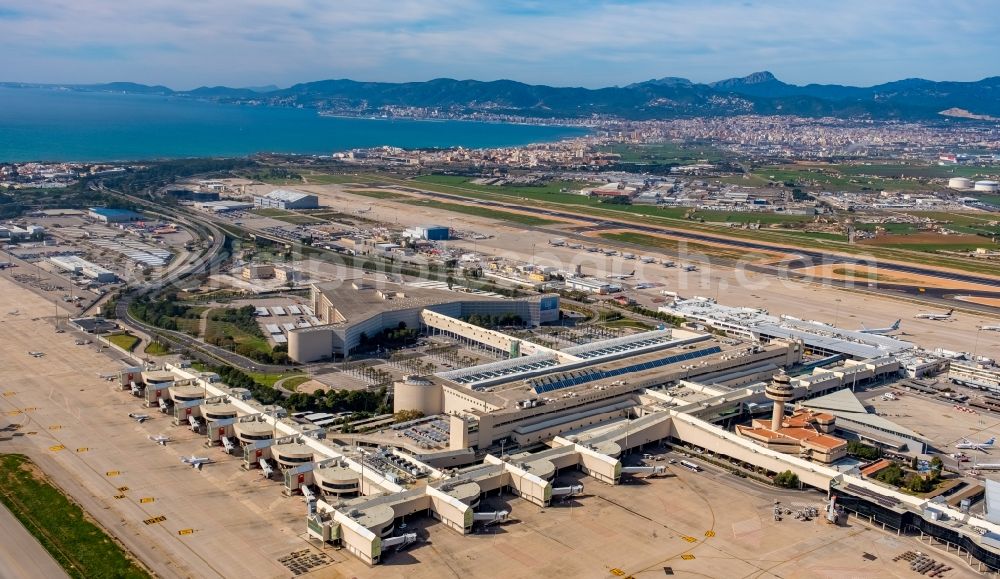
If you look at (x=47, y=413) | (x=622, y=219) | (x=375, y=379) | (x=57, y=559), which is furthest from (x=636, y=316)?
(x=622, y=219)

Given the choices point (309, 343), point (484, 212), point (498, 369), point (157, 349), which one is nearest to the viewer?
point (498, 369)

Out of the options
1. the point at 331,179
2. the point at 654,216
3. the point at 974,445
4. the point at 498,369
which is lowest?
the point at 974,445

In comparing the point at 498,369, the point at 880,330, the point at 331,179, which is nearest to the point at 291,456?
the point at 498,369

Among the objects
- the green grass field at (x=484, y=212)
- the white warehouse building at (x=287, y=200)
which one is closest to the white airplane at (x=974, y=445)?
the green grass field at (x=484, y=212)

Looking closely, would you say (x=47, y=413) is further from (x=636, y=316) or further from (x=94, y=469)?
(x=636, y=316)

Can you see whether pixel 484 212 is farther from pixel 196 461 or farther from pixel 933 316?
pixel 196 461

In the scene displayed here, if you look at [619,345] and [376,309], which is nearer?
[619,345]
